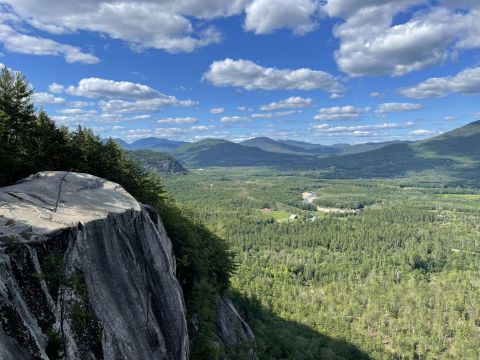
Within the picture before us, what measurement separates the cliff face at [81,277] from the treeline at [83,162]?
792 cm

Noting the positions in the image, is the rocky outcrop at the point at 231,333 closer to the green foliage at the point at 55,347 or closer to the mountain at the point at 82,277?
the mountain at the point at 82,277

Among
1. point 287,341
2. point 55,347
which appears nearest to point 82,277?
point 55,347

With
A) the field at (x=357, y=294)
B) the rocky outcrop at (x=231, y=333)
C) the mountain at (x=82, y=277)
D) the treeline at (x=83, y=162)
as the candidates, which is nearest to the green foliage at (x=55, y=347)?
the mountain at (x=82, y=277)

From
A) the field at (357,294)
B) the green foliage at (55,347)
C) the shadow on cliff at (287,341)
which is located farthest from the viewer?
the field at (357,294)

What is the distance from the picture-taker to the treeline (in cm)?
2941

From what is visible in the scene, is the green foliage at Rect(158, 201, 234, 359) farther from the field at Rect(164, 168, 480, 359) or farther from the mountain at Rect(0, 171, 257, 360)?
the field at Rect(164, 168, 480, 359)

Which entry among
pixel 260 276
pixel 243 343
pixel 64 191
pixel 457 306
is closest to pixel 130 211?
pixel 64 191

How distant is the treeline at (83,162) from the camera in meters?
29.4

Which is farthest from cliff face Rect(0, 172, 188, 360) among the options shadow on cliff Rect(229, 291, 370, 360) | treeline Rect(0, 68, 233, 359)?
shadow on cliff Rect(229, 291, 370, 360)

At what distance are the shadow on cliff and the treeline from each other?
19.9 m

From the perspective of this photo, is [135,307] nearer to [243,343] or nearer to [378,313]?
[243,343]

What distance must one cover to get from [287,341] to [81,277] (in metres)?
50.6

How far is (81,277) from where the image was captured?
618 inches

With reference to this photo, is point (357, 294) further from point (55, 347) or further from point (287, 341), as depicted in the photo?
point (55, 347)
